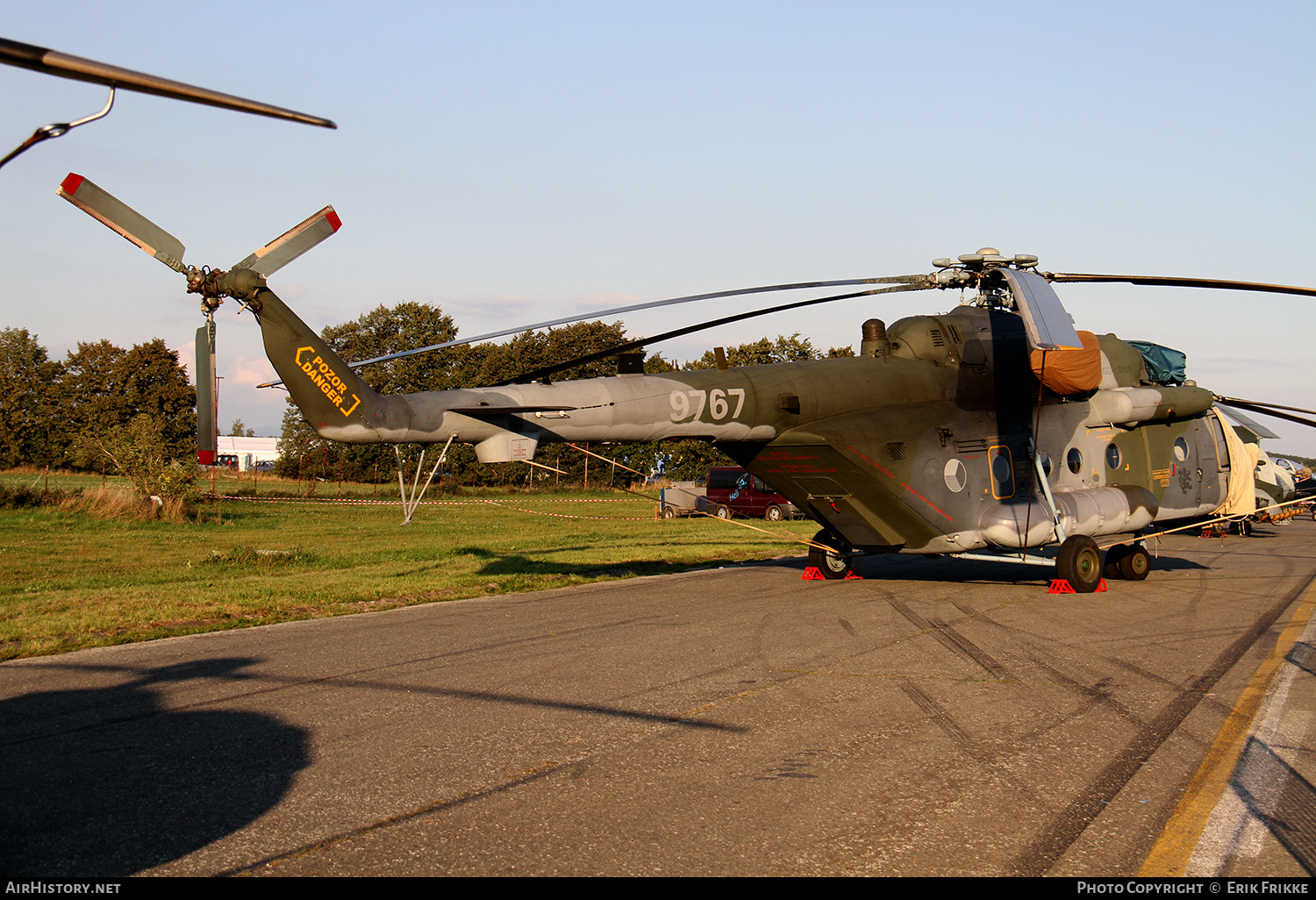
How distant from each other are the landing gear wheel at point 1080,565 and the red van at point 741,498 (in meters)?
23.0

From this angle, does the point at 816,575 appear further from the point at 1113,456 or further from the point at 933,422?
the point at 1113,456

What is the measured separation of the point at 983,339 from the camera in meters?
16.1

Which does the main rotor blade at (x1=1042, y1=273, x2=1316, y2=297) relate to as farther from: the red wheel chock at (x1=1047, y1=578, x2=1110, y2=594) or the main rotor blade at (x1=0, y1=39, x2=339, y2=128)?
the main rotor blade at (x1=0, y1=39, x2=339, y2=128)

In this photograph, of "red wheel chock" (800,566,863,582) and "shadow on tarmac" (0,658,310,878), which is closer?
"shadow on tarmac" (0,658,310,878)

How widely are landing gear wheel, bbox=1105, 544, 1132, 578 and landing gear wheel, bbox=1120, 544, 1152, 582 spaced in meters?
0.04

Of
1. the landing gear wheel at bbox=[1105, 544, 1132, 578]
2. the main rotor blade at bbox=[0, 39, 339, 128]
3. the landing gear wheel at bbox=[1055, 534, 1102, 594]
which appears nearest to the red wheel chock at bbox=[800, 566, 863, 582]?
the landing gear wheel at bbox=[1055, 534, 1102, 594]

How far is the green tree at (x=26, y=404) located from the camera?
→ 69.4m

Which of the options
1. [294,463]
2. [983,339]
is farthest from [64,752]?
[294,463]

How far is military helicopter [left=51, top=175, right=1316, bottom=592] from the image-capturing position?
12477 mm

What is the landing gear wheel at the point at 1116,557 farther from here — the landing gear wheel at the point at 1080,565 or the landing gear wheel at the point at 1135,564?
the landing gear wheel at the point at 1080,565

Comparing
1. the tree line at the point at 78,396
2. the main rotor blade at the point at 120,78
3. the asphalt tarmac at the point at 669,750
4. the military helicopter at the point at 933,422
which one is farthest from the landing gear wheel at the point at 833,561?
the tree line at the point at 78,396

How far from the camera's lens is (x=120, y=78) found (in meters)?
3.97

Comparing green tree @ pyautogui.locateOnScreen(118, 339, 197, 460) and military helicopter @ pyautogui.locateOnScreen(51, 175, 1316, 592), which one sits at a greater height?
green tree @ pyautogui.locateOnScreen(118, 339, 197, 460)

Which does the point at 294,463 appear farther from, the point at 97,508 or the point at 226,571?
the point at 226,571
